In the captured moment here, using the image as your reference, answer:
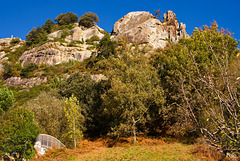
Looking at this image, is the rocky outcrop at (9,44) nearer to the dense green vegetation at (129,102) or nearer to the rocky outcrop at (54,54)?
the rocky outcrop at (54,54)

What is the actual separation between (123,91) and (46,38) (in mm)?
66118

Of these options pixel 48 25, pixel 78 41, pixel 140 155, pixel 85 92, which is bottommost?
pixel 140 155

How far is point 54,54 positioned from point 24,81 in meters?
14.5

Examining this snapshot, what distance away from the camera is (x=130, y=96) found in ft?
64.4

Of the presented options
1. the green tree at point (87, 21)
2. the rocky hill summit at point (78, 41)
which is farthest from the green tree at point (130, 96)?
the green tree at point (87, 21)

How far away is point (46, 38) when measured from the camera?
7544cm

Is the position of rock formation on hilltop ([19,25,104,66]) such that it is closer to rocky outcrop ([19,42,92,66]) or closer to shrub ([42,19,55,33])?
rocky outcrop ([19,42,92,66])

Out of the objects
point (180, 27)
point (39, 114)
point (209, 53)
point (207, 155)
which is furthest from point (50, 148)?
point (180, 27)

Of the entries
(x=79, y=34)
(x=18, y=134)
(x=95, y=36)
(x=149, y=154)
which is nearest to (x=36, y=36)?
(x=79, y=34)

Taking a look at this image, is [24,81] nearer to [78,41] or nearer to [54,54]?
[54,54]

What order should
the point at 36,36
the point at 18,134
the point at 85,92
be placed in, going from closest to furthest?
the point at 18,134
the point at 85,92
the point at 36,36

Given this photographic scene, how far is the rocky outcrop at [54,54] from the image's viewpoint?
61625 mm

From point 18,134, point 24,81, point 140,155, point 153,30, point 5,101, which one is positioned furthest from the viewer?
point 24,81

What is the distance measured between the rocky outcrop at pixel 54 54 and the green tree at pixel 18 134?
46426 mm
